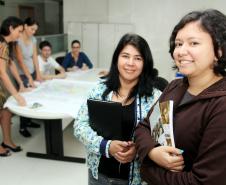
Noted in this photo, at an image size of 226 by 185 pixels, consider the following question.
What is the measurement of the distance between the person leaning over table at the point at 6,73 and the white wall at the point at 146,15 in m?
2.98

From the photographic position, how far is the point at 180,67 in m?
0.82

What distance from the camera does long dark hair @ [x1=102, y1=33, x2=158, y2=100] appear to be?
4.24ft

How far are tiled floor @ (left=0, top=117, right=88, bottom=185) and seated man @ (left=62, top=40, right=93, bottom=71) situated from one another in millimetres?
1574

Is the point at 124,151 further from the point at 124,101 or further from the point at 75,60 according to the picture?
the point at 75,60

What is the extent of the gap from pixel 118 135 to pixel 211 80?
0.53m

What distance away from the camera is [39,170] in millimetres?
2615

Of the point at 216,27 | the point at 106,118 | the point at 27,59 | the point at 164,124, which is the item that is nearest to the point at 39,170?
the point at 27,59

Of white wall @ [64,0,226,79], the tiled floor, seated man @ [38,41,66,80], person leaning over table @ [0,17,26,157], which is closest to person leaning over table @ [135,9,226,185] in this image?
the tiled floor

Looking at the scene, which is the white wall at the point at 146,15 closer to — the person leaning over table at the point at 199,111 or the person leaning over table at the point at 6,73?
the person leaning over table at the point at 6,73

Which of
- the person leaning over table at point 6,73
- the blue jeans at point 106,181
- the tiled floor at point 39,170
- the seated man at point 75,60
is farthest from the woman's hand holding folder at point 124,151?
the seated man at point 75,60

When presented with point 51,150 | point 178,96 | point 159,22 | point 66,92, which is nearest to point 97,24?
point 159,22

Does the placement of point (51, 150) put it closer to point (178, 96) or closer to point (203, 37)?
point (178, 96)

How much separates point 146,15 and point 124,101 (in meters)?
4.43

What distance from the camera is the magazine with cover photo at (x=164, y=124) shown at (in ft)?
2.66
